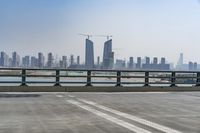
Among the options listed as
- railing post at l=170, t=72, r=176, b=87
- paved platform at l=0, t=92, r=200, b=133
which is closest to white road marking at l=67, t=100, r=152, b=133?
paved platform at l=0, t=92, r=200, b=133

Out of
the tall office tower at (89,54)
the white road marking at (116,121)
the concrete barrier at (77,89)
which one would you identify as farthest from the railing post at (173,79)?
the tall office tower at (89,54)

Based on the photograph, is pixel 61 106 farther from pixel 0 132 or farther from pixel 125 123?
pixel 0 132

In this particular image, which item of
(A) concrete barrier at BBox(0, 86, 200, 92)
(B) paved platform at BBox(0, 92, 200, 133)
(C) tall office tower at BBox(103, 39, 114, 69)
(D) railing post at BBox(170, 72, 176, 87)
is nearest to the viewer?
(B) paved platform at BBox(0, 92, 200, 133)

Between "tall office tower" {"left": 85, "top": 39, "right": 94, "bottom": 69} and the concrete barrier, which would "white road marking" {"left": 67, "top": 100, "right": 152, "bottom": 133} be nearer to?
the concrete barrier

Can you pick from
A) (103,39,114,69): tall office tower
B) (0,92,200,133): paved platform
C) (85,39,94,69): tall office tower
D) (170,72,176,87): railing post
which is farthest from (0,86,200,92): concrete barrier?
(85,39,94,69): tall office tower

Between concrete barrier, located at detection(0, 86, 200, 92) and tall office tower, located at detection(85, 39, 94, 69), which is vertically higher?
tall office tower, located at detection(85, 39, 94, 69)

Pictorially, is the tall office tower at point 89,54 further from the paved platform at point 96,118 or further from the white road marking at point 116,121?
the white road marking at point 116,121

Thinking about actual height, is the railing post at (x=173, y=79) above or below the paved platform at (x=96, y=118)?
above

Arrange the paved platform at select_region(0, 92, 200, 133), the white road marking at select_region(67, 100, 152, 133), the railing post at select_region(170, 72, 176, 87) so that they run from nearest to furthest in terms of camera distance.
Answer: the white road marking at select_region(67, 100, 152, 133)
the paved platform at select_region(0, 92, 200, 133)
the railing post at select_region(170, 72, 176, 87)

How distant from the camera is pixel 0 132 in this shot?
423 inches

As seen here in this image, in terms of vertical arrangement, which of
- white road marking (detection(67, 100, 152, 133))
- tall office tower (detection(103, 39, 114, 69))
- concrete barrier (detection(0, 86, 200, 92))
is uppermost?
tall office tower (detection(103, 39, 114, 69))

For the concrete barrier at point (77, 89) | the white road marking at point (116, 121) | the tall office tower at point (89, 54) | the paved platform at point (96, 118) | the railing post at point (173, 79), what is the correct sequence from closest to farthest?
the white road marking at point (116, 121)
the paved platform at point (96, 118)
the concrete barrier at point (77, 89)
the railing post at point (173, 79)
the tall office tower at point (89, 54)

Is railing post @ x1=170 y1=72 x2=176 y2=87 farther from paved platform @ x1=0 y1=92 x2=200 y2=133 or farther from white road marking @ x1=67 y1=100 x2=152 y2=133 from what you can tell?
white road marking @ x1=67 y1=100 x2=152 y2=133

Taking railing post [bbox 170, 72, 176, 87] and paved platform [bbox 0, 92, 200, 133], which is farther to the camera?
railing post [bbox 170, 72, 176, 87]
